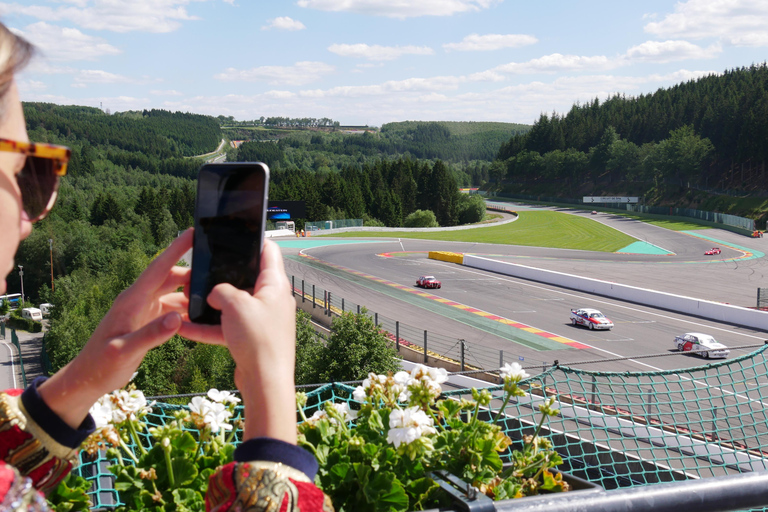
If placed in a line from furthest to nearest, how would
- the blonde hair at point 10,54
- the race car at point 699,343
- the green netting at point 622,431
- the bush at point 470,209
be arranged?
the bush at point 470,209 < the race car at point 699,343 < the green netting at point 622,431 < the blonde hair at point 10,54

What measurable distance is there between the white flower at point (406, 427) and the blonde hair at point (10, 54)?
1.70m

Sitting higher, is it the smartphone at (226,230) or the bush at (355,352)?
the smartphone at (226,230)

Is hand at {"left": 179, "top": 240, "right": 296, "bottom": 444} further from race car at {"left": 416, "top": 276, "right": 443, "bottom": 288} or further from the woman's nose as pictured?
race car at {"left": 416, "top": 276, "right": 443, "bottom": 288}

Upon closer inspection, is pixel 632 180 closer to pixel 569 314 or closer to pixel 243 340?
→ pixel 569 314

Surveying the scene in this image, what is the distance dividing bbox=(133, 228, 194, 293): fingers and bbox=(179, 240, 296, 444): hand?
21 centimetres

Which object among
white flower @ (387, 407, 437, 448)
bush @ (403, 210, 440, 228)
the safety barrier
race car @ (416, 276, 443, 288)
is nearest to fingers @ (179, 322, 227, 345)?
white flower @ (387, 407, 437, 448)

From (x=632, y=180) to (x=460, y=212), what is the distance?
133 ft

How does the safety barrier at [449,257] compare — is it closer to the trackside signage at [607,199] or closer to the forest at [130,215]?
the forest at [130,215]

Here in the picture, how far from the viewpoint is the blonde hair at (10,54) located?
0.87 meters

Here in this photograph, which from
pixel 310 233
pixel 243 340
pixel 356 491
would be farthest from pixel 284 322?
pixel 310 233

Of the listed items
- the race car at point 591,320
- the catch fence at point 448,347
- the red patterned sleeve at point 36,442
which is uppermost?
the red patterned sleeve at point 36,442

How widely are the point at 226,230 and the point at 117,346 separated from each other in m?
0.29

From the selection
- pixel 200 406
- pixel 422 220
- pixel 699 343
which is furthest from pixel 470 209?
pixel 200 406

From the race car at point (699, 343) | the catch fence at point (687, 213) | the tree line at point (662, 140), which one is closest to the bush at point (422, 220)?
the catch fence at point (687, 213)
